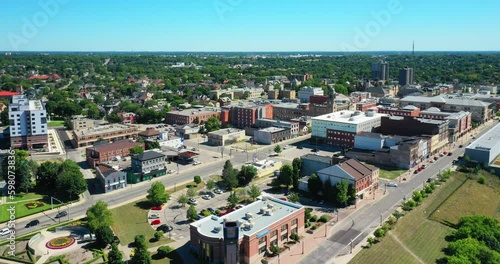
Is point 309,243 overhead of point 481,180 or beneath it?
beneath

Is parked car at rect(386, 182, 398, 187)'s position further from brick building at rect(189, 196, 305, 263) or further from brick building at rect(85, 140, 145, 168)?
brick building at rect(85, 140, 145, 168)

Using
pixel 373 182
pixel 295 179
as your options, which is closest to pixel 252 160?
pixel 295 179

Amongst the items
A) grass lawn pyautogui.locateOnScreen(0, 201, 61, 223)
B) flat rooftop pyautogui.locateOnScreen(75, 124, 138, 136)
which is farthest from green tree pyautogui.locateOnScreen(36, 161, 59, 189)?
flat rooftop pyautogui.locateOnScreen(75, 124, 138, 136)

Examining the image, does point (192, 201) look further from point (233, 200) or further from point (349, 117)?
point (349, 117)

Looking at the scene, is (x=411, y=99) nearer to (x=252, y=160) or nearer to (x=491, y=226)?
(x=252, y=160)

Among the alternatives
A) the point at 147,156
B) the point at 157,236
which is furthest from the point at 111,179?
the point at 157,236

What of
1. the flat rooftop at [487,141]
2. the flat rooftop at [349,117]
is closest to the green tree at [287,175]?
the flat rooftop at [349,117]
